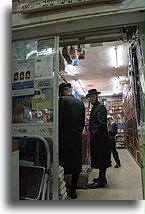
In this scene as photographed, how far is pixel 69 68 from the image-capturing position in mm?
6504

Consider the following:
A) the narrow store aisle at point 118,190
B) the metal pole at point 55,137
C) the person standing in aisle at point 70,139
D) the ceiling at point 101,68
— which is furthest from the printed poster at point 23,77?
the ceiling at point 101,68

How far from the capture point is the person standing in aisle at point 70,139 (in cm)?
254

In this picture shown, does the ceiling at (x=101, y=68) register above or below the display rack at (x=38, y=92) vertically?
above

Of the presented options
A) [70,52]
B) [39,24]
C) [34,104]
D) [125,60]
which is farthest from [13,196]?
[125,60]

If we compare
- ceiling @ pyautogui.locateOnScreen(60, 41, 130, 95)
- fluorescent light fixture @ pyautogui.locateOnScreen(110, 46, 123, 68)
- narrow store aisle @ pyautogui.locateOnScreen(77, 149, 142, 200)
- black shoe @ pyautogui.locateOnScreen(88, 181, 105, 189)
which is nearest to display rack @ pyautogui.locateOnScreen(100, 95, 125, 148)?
ceiling @ pyautogui.locateOnScreen(60, 41, 130, 95)

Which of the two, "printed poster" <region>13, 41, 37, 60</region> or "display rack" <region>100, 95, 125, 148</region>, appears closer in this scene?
"printed poster" <region>13, 41, 37, 60</region>

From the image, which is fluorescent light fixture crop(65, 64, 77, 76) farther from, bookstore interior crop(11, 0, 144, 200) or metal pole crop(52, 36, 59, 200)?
metal pole crop(52, 36, 59, 200)

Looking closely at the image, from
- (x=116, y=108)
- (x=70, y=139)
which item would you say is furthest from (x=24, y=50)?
(x=116, y=108)

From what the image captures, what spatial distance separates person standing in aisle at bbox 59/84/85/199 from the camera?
254 cm

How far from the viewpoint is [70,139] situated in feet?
8.46

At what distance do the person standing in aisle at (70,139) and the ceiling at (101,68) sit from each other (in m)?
1.95

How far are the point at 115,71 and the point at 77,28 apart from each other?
517 cm

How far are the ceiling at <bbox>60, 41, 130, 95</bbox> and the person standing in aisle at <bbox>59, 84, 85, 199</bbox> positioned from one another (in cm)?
195

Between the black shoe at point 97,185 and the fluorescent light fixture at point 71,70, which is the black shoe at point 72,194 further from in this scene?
the fluorescent light fixture at point 71,70
